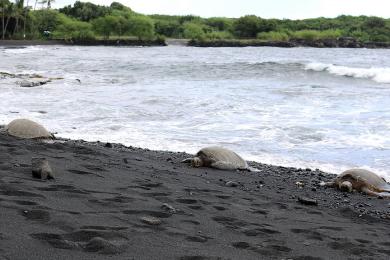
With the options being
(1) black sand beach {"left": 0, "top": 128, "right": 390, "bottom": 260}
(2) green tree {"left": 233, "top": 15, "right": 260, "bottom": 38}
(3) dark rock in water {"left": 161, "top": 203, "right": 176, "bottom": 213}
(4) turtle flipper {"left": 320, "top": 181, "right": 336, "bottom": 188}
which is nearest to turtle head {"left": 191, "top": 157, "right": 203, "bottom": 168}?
(1) black sand beach {"left": 0, "top": 128, "right": 390, "bottom": 260}

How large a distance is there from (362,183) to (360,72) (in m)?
21.9

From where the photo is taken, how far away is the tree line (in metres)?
81.7

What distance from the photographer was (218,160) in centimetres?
693

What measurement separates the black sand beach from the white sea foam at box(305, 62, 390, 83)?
63.3ft

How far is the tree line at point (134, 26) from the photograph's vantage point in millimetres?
81688

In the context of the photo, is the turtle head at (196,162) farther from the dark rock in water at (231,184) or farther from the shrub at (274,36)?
the shrub at (274,36)

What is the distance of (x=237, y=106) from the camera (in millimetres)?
14008

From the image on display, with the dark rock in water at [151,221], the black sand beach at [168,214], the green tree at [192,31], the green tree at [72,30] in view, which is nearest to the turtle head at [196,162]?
the black sand beach at [168,214]

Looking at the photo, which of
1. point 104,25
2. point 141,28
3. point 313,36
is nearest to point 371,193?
point 141,28

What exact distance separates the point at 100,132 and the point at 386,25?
405 ft

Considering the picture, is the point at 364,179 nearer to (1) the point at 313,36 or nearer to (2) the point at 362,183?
(2) the point at 362,183

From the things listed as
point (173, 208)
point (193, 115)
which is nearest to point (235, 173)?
point (173, 208)

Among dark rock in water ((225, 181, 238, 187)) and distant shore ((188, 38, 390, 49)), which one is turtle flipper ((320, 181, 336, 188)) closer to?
dark rock in water ((225, 181, 238, 187))

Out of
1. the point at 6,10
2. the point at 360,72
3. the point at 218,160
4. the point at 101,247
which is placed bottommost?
the point at 218,160
